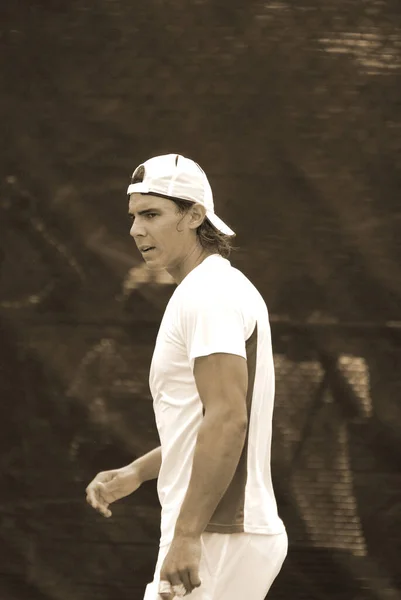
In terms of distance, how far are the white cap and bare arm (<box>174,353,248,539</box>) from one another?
40 centimetres

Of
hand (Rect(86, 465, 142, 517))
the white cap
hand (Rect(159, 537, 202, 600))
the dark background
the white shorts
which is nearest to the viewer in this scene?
hand (Rect(159, 537, 202, 600))

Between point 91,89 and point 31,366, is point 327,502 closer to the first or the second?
point 31,366

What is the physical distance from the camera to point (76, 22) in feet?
10.7

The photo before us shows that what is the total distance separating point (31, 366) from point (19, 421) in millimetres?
188

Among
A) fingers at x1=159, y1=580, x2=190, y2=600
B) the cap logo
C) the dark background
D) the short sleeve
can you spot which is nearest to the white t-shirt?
the short sleeve

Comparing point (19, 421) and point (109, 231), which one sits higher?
point (109, 231)

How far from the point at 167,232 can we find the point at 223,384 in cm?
41

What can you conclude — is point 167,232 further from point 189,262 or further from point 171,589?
point 171,589

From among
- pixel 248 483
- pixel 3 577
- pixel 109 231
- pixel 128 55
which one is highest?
pixel 128 55

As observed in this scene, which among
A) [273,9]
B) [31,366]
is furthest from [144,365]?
[273,9]

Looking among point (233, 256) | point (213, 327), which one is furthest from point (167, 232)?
point (233, 256)

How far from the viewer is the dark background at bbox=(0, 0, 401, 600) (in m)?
3.18

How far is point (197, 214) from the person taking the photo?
2.03 m

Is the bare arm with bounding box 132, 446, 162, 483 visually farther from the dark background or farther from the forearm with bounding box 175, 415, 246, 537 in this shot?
the dark background
